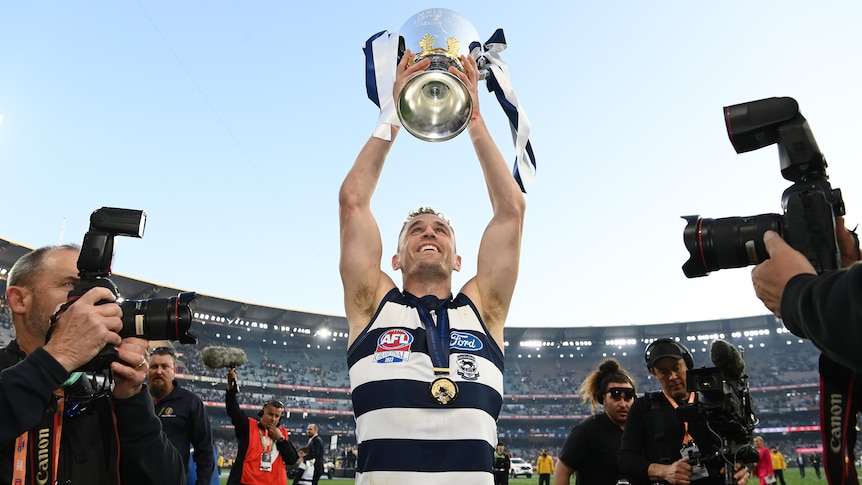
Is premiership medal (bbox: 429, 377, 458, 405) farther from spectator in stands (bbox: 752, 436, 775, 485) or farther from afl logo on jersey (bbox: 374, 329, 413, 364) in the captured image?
spectator in stands (bbox: 752, 436, 775, 485)

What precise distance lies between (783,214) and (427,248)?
1.82m

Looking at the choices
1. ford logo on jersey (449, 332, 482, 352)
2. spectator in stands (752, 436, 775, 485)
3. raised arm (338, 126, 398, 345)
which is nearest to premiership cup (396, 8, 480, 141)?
raised arm (338, 126, 398, 345)

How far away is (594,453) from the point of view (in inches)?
210

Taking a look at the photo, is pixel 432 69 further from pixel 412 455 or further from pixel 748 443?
pixel 748 443

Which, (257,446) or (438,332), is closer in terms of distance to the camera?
(438,332)

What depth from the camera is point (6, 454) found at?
2414 millimetres

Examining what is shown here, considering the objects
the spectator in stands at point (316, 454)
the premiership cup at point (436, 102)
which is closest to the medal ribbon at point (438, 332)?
the premiership cup at point (436, 102)

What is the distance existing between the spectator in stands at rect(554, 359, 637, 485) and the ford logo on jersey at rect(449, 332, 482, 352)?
2.86 meters

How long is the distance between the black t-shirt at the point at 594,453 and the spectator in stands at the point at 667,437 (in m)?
0.62

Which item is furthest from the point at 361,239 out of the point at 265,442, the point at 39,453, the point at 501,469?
the point at 501,469

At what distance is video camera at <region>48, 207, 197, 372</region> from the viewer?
2270 millimetres

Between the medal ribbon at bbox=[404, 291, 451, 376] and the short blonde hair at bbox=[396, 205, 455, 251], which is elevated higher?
the short blonde hair at bbox=[396, 205, 455, 251]

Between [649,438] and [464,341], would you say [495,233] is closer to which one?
[464,341]

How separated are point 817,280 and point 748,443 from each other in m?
2.69
